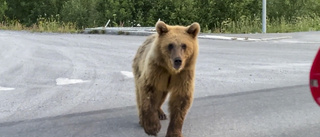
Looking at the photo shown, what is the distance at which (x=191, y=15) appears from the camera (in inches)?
1551

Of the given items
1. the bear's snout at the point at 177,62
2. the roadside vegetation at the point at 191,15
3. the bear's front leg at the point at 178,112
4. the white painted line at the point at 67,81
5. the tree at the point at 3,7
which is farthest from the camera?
the tree at the point at 3,7

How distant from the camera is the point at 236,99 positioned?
8.20m

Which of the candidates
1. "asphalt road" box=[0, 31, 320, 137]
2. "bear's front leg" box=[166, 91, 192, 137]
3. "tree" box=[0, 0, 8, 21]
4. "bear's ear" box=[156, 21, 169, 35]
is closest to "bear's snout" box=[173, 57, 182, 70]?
"bear's front leg" box=[166, 91, 192, 137]

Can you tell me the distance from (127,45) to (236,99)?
36.1 ft

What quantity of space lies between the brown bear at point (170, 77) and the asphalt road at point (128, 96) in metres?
0.47

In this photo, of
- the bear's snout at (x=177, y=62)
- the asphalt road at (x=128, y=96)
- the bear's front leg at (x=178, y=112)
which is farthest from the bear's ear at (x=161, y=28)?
the asphalt road at (x=128, y=96)

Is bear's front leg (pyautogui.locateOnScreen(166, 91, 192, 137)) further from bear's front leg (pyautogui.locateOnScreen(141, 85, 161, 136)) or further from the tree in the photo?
the tree

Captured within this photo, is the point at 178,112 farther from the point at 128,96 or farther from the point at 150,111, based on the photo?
the point at 128,96

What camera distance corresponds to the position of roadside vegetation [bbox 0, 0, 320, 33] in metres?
30.5

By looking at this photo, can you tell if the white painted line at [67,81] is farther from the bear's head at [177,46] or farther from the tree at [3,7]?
the tree at [3,7]

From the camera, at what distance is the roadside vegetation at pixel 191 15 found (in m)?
30.5

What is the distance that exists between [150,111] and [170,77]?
1.31 feet

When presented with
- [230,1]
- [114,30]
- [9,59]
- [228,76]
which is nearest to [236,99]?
[228,76]

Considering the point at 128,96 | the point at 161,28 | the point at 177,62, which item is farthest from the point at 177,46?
the point at 128,96
